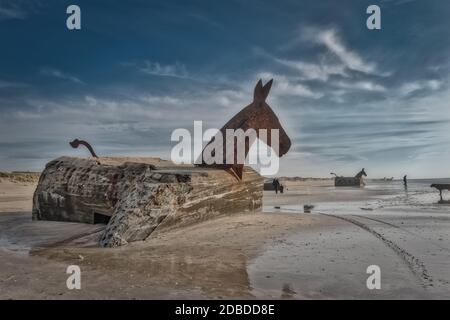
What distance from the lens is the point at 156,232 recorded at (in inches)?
238

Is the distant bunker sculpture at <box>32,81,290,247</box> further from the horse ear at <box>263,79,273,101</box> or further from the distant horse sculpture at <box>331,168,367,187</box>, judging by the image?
the distant horse sculpture at <box>331,168,367,187</box>

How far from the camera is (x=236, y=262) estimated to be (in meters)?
4.46

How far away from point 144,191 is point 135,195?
171 millimetres

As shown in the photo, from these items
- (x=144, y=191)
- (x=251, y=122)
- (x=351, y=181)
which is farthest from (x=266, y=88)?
(x=351, y=181)

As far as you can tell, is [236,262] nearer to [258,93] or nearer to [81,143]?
[258,93]

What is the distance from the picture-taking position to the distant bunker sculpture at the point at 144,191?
5.98m

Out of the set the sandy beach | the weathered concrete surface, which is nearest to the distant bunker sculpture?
the weathered concrete surface

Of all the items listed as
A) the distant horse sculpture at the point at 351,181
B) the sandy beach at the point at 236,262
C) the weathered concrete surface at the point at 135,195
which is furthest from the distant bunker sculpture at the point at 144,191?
the distant horse sculpture at the point at 351,181

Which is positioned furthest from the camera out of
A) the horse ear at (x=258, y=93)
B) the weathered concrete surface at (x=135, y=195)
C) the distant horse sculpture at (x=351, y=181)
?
the distant horse sculpture at (x=351, y=181)

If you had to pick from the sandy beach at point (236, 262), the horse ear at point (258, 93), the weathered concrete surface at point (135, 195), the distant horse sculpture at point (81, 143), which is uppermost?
the horse ear at point (258, 93)

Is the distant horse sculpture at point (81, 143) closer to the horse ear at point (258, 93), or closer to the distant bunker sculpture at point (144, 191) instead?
the distant bunker sculpture at point (144, 191)

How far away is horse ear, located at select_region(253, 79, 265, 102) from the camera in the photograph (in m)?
8.75

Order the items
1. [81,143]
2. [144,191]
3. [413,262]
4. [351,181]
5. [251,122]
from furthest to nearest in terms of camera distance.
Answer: [351,181] < [81,143] < [251,122] < [144,191] < [413,262]
